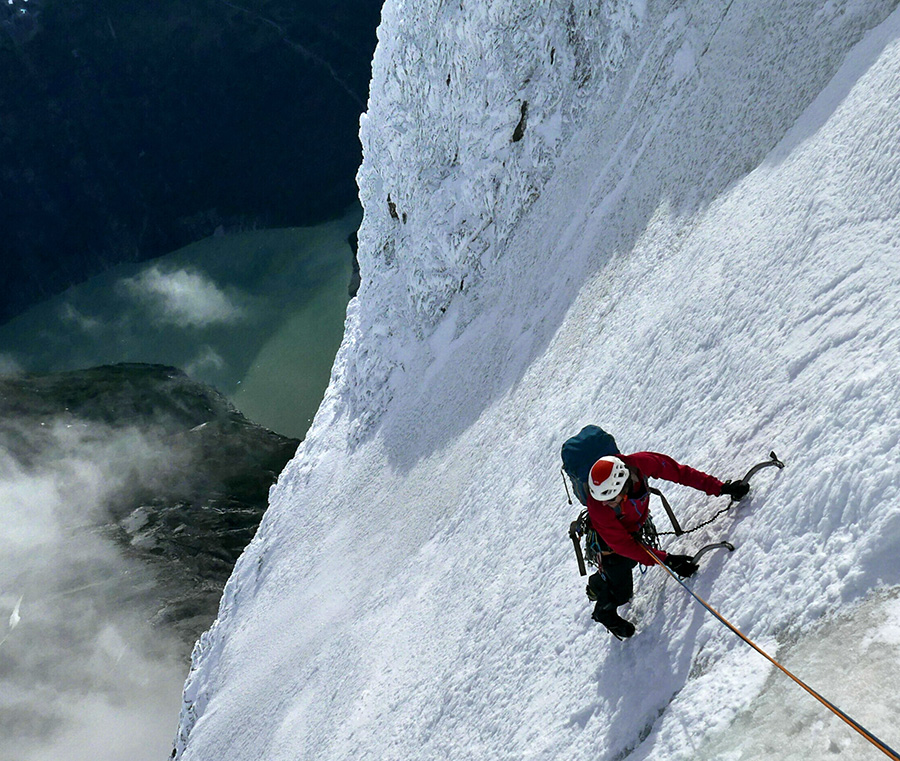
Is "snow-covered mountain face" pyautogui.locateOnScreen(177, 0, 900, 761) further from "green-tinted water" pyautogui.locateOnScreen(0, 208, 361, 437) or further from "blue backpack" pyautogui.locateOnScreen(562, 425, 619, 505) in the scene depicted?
"green-tinted water" pyautogui.locateOnScreen(0, 208, 361, 437)

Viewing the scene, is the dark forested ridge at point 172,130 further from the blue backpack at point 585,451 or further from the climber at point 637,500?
the climber at point 637,500

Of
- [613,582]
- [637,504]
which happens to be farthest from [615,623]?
[637,504]

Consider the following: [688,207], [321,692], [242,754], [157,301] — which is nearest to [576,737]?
[688,207]

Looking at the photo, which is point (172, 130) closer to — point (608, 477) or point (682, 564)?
point (608, 477)

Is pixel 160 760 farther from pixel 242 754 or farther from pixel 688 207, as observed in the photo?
pixel 688 207

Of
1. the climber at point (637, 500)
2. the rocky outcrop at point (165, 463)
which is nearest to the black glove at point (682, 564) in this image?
the climber at point (637, 500)

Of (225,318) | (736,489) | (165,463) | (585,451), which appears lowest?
(736,489)

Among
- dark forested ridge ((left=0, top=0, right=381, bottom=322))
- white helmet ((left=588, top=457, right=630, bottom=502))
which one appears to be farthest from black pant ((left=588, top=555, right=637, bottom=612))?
dark forested ridge ((left=0, top=0, right=381, bottom=322))
